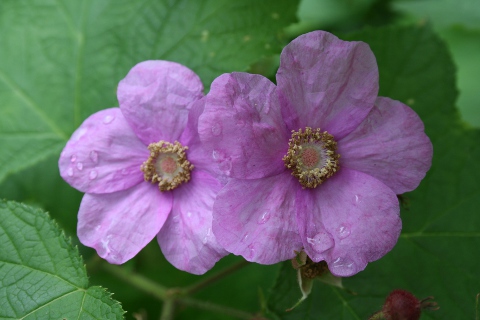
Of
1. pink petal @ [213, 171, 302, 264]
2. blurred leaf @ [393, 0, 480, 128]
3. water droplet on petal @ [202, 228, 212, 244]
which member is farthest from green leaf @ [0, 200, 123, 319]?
blurred leaf @ [393, 0, 480, 128]

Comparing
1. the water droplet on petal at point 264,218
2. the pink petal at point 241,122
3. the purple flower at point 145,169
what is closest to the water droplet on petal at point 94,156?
the purple flower at point 145,169

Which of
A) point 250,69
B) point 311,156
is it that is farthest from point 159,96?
point 250,69

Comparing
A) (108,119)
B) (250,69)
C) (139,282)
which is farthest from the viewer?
(139,282)

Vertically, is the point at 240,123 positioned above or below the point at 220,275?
above

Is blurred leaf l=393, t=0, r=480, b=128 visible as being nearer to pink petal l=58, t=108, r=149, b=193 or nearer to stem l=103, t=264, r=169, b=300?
stem l=103, t=264, r=169, b=300

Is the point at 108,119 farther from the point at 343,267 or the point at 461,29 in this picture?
the point at 461,29

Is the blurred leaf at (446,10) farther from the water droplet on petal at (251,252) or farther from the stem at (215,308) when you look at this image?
the water droplet on petal at (251,252)
